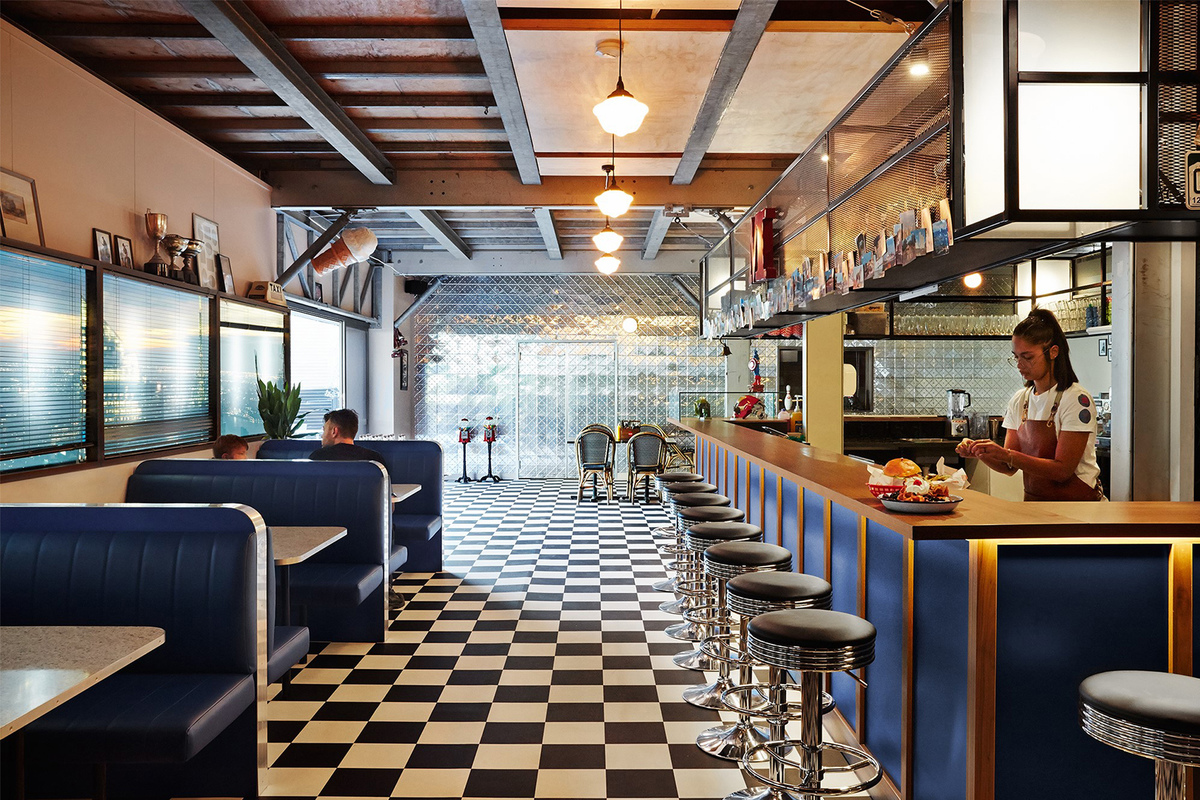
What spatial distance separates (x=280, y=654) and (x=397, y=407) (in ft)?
28.6

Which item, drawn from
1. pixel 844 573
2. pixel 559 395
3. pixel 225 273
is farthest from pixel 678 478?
pixel 559 395

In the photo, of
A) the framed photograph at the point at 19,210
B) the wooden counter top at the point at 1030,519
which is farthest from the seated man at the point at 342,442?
the wooden counter top at the point at 1030,519

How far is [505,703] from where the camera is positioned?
147 inches

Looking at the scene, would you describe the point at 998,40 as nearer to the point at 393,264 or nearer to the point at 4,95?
the point at 4,95

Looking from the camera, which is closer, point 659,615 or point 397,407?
point 659,615

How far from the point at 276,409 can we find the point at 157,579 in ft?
13.2

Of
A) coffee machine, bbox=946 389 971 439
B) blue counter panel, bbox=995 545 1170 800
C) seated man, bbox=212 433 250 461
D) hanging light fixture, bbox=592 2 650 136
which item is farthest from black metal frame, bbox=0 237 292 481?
coffee machine, bbox=946 389 971 439

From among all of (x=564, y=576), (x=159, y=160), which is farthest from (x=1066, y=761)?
(x=159, y=160)

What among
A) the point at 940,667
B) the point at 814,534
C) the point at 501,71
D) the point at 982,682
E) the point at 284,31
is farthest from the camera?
the point at 501,71

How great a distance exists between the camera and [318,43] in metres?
4.58

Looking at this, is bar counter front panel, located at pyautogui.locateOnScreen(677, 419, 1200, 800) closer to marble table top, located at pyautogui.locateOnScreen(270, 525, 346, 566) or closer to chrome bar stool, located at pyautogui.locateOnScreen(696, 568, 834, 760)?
chrome bar stool, located at pyautogui.locateOnScreen(696, 568, 834, 760)

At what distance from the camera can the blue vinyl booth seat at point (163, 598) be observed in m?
2.82

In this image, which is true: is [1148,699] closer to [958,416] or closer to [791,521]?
[791,521]

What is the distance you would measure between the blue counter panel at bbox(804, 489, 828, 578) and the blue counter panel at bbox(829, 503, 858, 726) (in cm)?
16
